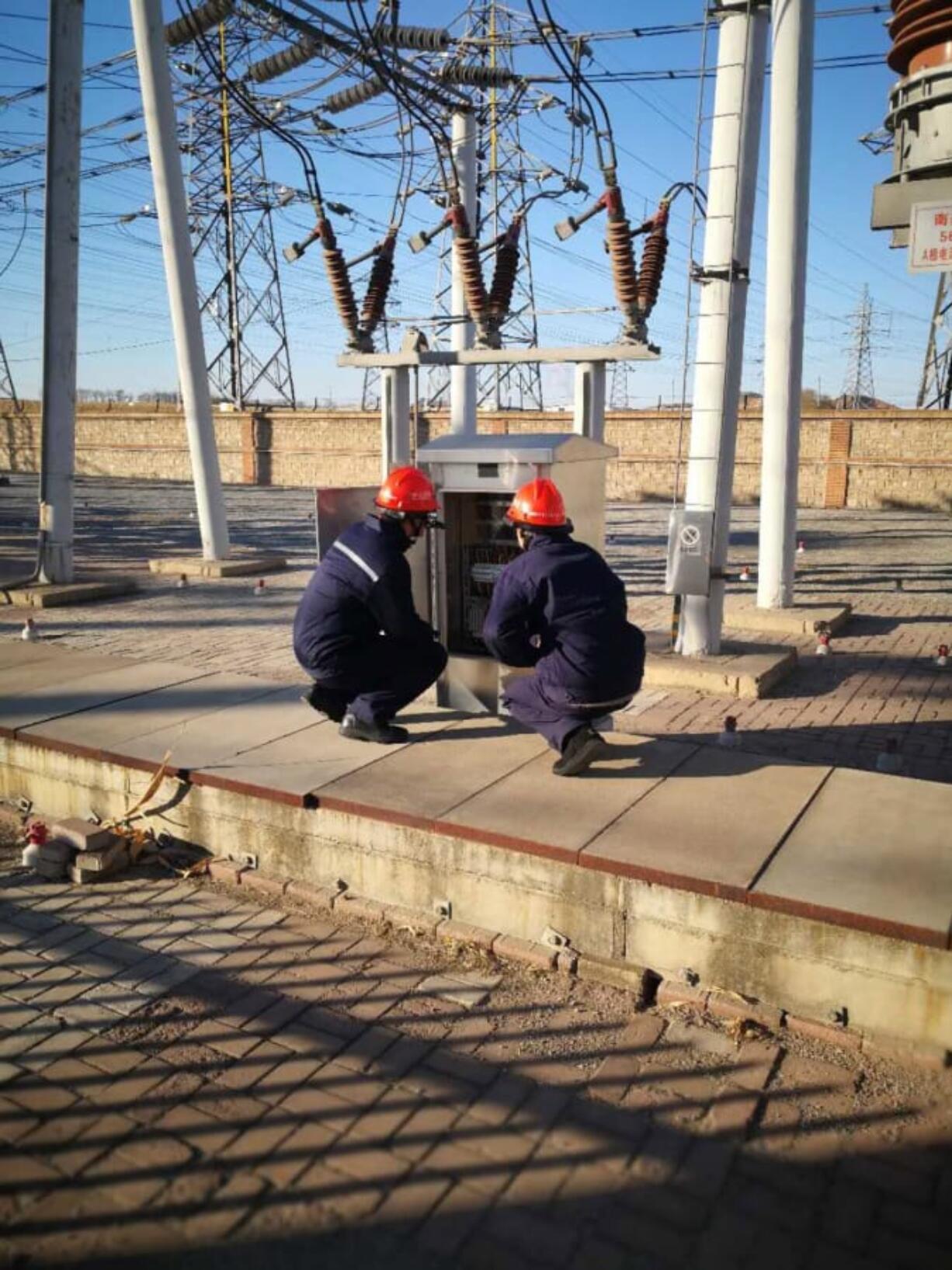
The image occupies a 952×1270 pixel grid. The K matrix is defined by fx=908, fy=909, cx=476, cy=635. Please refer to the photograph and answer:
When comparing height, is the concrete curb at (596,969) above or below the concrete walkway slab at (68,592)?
below

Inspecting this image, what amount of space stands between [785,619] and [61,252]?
10287mm

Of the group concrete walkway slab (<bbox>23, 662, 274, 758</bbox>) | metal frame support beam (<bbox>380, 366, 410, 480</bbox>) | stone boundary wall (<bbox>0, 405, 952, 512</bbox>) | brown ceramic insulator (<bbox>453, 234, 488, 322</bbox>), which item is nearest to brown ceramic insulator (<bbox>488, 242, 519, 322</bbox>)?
brown ceramic insulator (<bbox>453, 234, 488, 322</bbox>)

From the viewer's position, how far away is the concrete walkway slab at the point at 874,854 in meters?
3.63

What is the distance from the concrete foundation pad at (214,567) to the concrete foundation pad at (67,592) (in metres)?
1.41

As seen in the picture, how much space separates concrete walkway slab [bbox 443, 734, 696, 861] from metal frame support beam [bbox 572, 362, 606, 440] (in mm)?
2256

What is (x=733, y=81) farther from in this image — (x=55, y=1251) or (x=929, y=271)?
(x=55, y=1251)

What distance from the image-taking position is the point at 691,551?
8.39m

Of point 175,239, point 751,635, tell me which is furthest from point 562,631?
point 175,239

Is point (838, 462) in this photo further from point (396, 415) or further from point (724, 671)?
point (396, 415)

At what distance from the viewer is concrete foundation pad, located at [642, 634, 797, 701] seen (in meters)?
8.24

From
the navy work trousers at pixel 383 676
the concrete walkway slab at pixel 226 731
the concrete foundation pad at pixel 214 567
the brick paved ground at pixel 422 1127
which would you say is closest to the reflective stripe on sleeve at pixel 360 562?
the navy work trousers at pixel 383 676

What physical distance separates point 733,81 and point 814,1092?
784 cm

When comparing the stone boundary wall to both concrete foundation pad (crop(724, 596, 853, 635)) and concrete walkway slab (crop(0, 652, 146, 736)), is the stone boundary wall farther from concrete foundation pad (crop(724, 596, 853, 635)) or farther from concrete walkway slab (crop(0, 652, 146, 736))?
concrete walkway slab (crop(0, 652, 146, 736))

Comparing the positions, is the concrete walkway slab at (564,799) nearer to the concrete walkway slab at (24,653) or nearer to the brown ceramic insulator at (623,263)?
the brown ceramic insulator at (623,263)
